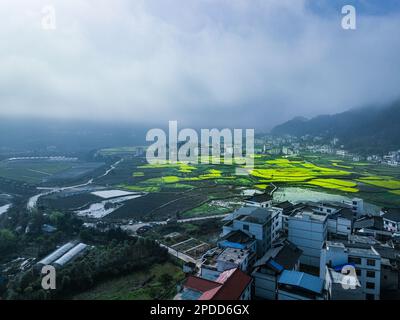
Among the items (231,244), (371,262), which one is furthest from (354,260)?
(231,244)

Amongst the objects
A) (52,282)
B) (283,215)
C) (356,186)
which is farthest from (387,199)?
(52,282)

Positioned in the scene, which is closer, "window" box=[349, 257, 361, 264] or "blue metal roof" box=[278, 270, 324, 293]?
"blue metal roof" box=[278, 270, 324, 293]

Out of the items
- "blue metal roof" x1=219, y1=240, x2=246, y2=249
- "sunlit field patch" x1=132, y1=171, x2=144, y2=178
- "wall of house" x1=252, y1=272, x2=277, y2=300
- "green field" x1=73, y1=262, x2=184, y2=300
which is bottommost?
"green field" x1=73, y1=262, x2=184, y2=300

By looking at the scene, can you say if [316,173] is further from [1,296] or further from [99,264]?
[1,296]

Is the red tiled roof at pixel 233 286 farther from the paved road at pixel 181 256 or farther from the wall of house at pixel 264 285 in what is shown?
the paved road at pixel 181 256

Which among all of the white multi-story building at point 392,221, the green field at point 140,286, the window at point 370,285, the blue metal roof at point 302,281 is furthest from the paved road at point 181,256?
the white multi-story building at point 392,221

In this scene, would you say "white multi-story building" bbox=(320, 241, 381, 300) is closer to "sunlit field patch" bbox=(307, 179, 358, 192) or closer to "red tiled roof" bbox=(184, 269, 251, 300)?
"red tiled roof" bbox=(184, 269, 251, 300)

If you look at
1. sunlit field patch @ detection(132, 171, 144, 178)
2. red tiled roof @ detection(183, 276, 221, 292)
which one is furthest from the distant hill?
red tiled roof @ detection(183, 276, 221, 292)
